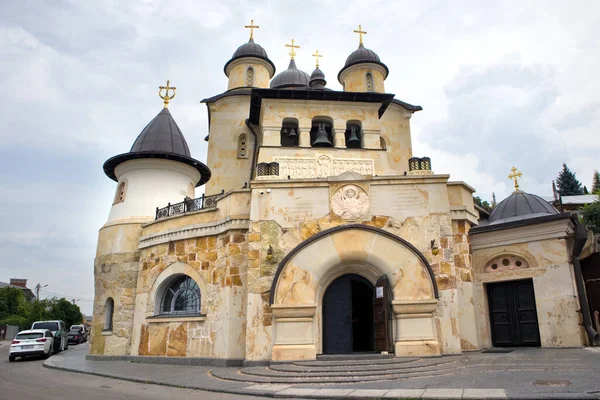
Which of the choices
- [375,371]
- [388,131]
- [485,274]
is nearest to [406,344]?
[375,371]

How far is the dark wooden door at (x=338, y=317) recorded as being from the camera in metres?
12.6

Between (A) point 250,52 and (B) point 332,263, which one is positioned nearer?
(B) point 332,263

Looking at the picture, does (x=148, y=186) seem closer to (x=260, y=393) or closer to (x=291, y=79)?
(x=291, y=79)

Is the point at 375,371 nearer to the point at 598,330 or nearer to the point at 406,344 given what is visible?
the point at 406,344

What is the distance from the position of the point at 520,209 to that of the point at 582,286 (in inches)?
138

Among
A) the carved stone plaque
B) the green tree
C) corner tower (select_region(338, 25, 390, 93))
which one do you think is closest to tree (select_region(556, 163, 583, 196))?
the green tree

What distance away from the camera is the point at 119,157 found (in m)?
18.9

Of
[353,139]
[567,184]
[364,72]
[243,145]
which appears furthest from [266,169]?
[567,184]

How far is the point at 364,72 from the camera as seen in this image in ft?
73.5

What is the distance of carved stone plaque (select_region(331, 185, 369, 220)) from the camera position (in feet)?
43.7

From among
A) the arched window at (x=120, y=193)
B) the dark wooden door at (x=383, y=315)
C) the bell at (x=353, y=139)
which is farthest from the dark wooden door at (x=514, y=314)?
the arched window at (x=120, y=193)

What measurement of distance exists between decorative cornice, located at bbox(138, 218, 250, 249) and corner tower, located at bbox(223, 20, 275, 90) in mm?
10790

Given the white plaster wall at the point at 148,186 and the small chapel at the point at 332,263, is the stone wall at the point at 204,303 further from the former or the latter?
the white plaster wall at the point at 148,186

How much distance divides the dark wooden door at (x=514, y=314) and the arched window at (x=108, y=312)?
13.2 metres
